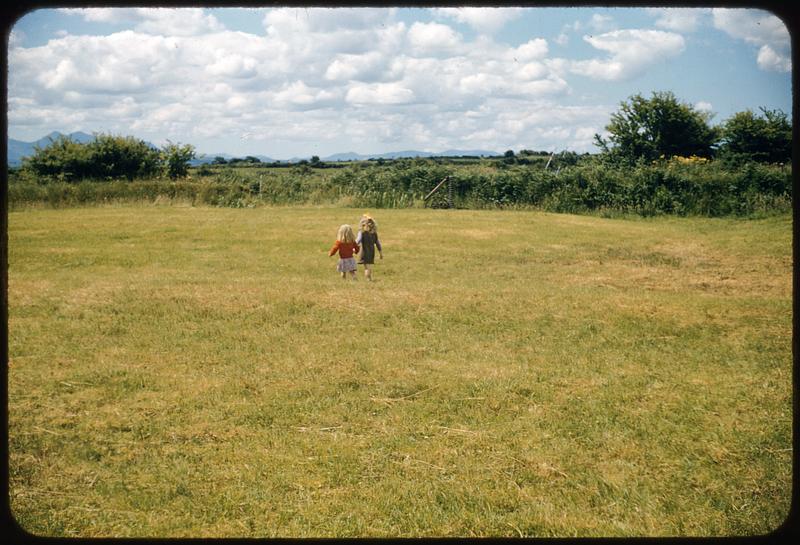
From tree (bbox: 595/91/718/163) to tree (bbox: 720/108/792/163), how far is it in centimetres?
321

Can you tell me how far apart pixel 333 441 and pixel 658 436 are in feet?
9.17

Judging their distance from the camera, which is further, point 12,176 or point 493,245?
point 12,176

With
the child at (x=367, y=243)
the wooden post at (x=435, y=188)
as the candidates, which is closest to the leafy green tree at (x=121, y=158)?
the wooden post at (x=435, y=188)

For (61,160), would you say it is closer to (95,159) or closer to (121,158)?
(95,159)

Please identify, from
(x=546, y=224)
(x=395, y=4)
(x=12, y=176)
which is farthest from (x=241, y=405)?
(x=12, y=176)

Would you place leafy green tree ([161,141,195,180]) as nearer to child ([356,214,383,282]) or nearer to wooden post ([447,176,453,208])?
wooden post ([447,176,453,208])

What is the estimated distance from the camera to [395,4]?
2.21 metres

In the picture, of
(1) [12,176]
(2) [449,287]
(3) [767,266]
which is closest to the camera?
(2) [449,287]

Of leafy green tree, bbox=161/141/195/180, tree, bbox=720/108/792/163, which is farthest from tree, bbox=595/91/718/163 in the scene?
leafy green tree, bbox=161/141/195/180

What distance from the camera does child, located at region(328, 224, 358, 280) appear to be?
14.0 meters

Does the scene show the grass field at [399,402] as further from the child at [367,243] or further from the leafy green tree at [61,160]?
the leafy green tree at [61,160]

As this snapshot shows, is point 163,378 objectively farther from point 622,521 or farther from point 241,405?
point 622,521

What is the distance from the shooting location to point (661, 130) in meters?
41.4

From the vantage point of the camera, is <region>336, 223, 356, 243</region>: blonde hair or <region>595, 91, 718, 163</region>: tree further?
<region>595, 91, 718, 163</region>: tree
